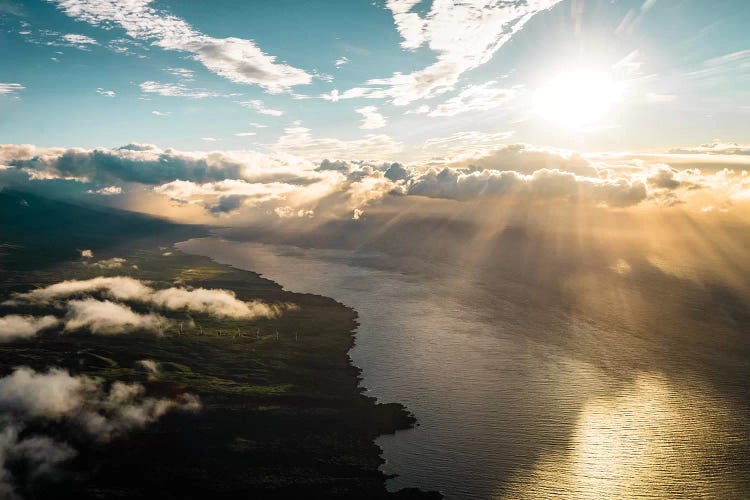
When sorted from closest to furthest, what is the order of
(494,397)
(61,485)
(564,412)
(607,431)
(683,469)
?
(61,485)
(683,469)
(607,431)
(564,412)
(494,397)

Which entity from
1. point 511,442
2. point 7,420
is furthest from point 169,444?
point 511,442

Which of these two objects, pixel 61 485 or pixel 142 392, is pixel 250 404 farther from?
pixel 61 485

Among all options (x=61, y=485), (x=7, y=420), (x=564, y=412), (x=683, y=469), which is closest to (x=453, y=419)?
(x=564, y=412)

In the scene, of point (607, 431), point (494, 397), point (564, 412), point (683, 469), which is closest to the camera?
point (683, 469)

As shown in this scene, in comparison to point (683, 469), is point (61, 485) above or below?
below

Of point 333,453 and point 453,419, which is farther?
point 453,419

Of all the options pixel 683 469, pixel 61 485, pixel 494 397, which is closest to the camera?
pixel 61 485

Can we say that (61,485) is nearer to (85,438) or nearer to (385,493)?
(85,438)

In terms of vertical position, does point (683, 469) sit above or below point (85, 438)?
above

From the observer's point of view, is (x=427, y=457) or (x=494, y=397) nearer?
(x=427, y=457)

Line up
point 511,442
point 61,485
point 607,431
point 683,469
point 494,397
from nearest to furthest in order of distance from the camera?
point 61,485 → point 683,469 → point 511,442 → point 607,431 → point 494,397
